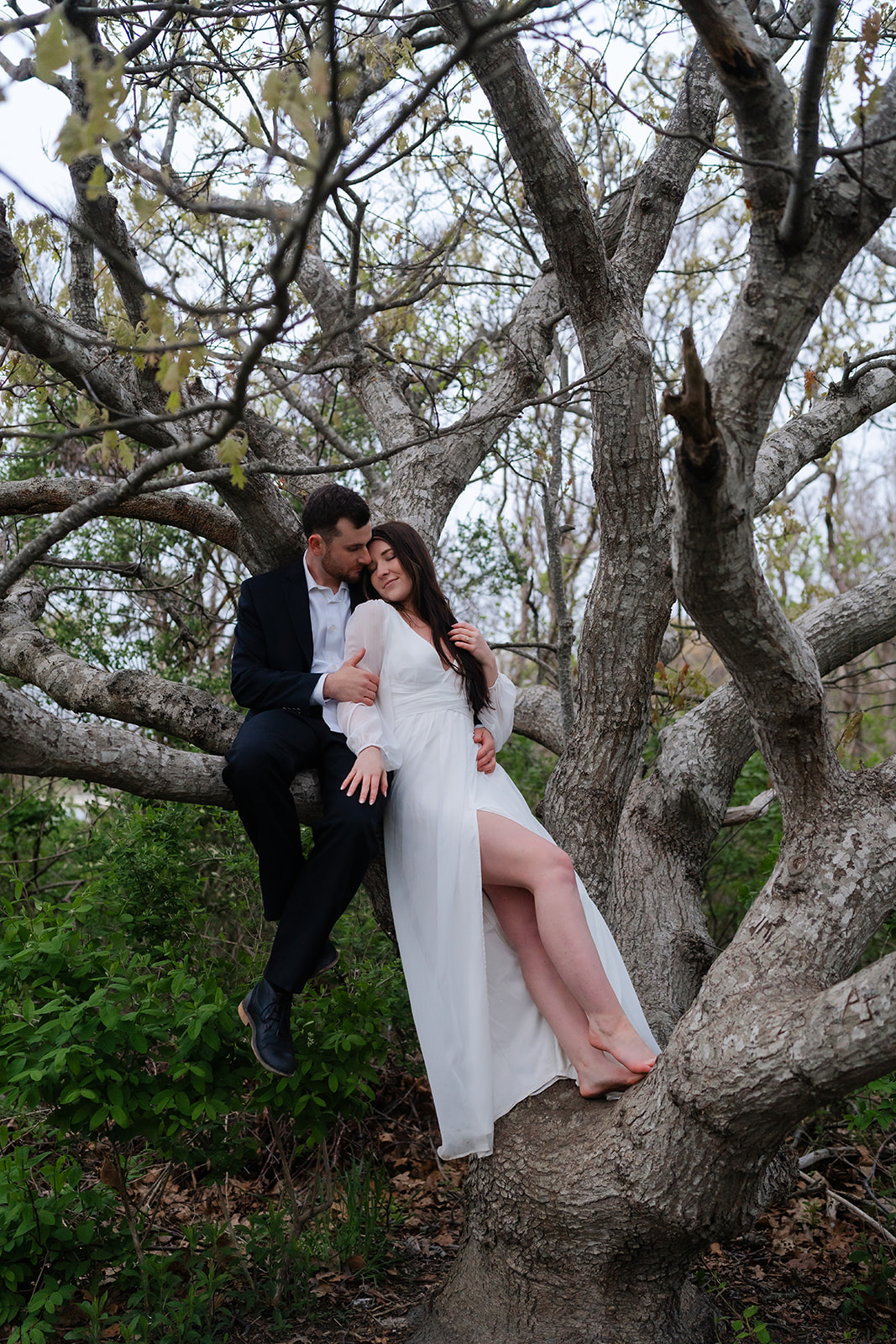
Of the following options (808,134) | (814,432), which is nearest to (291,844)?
(808,134)

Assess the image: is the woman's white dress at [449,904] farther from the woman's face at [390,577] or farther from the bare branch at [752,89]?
the bare branch at [752,89]

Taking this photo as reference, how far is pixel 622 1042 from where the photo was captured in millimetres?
2789

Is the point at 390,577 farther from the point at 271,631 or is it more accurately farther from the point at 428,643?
the point at 271,631

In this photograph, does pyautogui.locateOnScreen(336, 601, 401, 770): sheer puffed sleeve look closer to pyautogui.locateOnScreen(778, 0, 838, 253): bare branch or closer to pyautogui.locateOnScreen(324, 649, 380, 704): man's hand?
pyautogui.locateOnScreen(324, 649, 380, 704): man's hand

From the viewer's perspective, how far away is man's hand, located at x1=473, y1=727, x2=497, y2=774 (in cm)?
325

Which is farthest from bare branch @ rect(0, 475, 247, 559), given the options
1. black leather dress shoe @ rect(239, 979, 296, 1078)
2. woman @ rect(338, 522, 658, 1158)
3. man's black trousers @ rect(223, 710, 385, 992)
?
black leather dress shoe @ rect(239, 979, 296, 1078)

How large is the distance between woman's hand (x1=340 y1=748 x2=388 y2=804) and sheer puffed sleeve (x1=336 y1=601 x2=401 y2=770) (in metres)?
0.06

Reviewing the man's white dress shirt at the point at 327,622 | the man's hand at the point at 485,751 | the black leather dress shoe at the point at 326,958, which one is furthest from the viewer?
the man's white dress shirt at the point at 327,622

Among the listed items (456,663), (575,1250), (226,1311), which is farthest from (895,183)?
(226,1311)

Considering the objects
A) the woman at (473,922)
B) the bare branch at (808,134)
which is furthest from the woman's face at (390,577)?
the bare branch at (808,134)

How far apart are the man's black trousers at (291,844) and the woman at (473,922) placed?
119mm

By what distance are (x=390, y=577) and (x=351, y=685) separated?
45 cm

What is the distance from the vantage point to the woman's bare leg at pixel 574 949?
9.16 ft

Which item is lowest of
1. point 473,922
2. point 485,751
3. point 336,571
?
point 473,922
